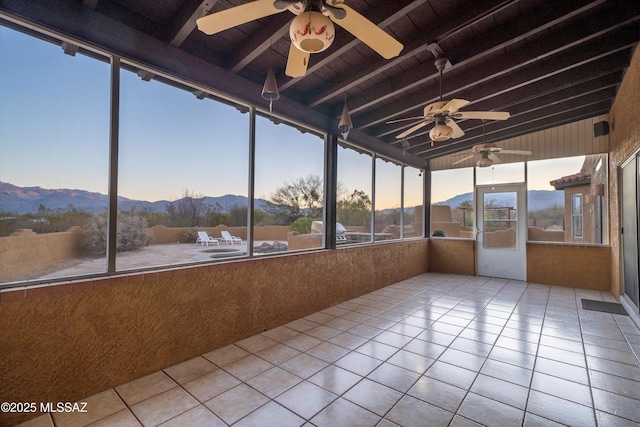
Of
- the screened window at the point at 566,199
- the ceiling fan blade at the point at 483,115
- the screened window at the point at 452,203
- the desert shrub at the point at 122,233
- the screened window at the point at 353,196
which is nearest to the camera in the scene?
the desert shrub at the point at 122,233

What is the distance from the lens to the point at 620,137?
165 inches

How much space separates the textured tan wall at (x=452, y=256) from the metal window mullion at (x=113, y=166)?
6.44 metres

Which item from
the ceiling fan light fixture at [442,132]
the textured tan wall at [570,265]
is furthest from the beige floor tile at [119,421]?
the textured tan wall at [570,265]

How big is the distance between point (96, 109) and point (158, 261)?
1.31 metres

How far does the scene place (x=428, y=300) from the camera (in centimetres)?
466

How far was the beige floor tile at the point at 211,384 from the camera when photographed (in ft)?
7.16

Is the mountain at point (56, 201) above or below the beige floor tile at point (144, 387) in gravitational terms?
above

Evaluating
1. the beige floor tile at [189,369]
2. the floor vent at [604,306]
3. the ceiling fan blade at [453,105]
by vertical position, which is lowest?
A: the beige floor tile at [189,369]

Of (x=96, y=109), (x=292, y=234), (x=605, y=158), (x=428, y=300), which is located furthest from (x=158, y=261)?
(x=605, y=158)

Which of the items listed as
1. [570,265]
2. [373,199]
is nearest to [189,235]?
[373,199]

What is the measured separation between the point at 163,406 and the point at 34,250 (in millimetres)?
1391

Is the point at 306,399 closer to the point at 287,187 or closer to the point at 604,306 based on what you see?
the point at 287,187

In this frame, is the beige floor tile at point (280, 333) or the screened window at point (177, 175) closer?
the screened window at point (177, 175)

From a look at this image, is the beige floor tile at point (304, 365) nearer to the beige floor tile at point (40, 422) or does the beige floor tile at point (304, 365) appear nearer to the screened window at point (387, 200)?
the beige floor tile at point (40, 422)
